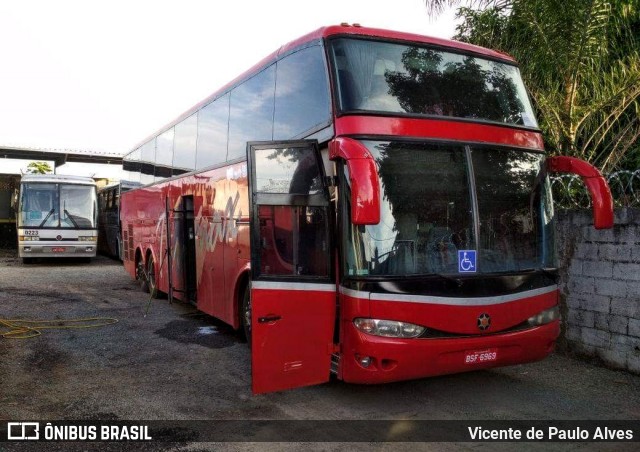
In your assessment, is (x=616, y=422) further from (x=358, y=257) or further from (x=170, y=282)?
(x=170, y=282)

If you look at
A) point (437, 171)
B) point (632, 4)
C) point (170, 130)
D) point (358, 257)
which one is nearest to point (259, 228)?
point (358, 257)

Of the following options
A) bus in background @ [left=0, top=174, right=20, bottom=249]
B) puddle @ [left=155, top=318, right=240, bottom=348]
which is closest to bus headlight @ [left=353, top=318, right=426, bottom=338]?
puddle @ [left=155, top=318, right=240, bottom=348]

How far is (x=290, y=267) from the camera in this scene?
4.95m

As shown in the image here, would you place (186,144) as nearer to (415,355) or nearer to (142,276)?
(142,276)

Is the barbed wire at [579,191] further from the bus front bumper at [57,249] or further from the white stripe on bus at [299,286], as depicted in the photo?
the bus front bumper at [57,249]

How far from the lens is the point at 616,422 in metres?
4.82

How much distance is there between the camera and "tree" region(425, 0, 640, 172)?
7840 millimetres

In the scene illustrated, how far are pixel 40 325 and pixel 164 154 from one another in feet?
12.6

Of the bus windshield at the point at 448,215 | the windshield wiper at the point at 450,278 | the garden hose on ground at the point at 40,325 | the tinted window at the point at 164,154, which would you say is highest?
the tinted window at the point at 164,154

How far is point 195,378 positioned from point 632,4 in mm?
8254

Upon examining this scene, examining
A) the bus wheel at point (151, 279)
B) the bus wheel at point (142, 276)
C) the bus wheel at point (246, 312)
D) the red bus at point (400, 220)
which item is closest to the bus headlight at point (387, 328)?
the red bus at point (400, 220)

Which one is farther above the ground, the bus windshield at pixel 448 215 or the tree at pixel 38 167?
the tree at pixel 38 167

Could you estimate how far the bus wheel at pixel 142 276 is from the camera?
40.6 ft

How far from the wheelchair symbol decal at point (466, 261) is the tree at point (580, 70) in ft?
14.5
